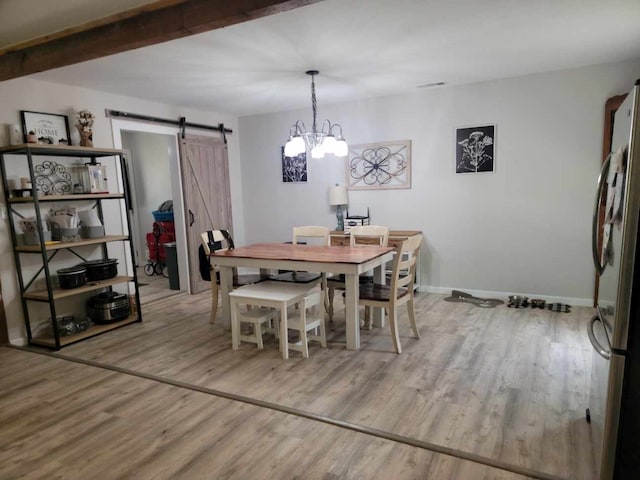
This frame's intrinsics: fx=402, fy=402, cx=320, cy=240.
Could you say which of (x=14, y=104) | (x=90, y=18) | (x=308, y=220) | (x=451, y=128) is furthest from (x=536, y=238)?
(x=14, y=104)

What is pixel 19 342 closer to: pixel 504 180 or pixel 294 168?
pixel 294 168

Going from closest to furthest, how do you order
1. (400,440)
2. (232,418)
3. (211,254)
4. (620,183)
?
(620,183) → (400,440) → (232,418) → (211,254)

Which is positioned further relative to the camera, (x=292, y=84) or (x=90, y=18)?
(x=292, y=84)

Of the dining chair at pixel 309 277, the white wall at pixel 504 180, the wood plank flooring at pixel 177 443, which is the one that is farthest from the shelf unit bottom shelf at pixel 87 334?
the white wall at pixel 504 180

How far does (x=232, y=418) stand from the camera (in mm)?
2373

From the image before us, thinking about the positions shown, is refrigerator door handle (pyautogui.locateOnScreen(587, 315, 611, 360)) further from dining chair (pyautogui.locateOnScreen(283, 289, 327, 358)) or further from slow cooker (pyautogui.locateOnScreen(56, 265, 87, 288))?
slow cooker (pyautogui.locateOnScreen(56, 265, 87, 288))

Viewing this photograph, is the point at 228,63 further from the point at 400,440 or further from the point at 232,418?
the point at 400,440

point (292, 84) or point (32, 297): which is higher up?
point (292, 84)

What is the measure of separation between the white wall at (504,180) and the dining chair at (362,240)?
865 millimetres

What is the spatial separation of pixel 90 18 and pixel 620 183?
296cm

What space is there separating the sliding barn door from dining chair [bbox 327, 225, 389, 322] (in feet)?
7.41

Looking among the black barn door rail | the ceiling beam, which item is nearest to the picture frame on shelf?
the black barn door rail

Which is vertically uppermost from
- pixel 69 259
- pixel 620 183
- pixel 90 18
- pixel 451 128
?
pixel 90 18

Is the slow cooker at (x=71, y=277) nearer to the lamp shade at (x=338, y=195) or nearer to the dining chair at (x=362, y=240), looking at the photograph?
the dining chair at (x=362, y=240)
